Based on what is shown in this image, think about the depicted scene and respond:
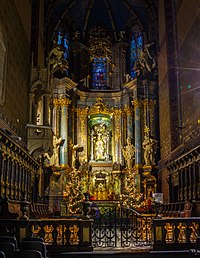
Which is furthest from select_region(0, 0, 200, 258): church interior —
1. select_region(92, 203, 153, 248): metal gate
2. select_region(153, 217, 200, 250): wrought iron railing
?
select_region(153, 217, 200, 250): wrought iron railing

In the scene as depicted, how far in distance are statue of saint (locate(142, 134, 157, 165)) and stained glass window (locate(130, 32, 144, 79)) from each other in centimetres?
610

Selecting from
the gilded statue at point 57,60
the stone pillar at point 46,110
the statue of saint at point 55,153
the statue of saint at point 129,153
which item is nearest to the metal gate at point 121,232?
the stone pillar at point 46,110

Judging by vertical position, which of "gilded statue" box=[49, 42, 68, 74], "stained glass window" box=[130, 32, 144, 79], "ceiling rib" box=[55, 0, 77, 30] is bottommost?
"gilded statue" box=[49, 42, 68, 74]

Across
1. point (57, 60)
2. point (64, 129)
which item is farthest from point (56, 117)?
point (57, 60)

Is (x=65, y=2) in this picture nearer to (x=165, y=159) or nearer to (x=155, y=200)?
(x=165, y=159)

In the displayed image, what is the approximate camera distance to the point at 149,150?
25.1 metres

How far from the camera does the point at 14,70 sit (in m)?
16.0

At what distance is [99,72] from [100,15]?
4.67 meters

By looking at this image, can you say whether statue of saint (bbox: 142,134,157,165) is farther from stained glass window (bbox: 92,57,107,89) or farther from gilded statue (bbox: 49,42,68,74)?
gilded statue (bbox: 49,42,68,74)

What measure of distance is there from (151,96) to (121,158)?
4845 millimetres

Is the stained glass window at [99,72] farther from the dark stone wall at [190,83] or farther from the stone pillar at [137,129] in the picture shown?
the dark stone wall at [190,83]

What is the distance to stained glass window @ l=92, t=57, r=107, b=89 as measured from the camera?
98.3 feet

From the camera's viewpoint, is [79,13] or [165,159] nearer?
[165,159]

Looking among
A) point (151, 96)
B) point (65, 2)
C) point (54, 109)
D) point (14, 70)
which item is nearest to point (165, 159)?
point (151, 96)
